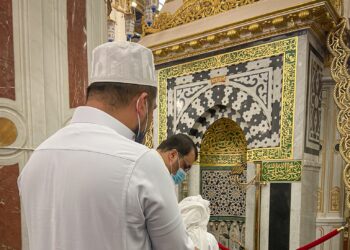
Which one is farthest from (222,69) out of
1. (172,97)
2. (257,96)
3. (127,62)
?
(127,62)

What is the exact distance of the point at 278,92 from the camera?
3.04 meters

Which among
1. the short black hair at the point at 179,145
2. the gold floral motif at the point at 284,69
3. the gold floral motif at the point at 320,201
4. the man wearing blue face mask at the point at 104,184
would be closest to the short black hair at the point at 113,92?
the man wearing blue face mask at the point at 104,184

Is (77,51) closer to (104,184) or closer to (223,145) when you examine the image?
(104,184)

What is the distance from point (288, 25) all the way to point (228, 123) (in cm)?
140

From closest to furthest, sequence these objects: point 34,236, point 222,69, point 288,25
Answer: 1. point 34,236
2. point 288,25
3. point 222,69

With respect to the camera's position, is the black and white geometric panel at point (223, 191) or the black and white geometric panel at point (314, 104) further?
the black and white geometric panel at point (223, 191)

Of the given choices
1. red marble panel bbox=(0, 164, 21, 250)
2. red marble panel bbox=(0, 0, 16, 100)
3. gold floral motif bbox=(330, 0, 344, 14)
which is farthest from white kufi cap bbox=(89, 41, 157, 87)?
gold floral motif bbox=(330, 0, 344, 14)

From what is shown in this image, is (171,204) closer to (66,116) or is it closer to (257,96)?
(66,116)

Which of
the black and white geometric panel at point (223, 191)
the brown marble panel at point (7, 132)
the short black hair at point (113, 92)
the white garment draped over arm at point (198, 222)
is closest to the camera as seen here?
the short black hair at point (113, 92)

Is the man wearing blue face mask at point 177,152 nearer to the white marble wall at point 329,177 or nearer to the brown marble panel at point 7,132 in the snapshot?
the brown marble panel at point 7,132

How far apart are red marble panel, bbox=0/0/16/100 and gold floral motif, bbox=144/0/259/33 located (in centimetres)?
273

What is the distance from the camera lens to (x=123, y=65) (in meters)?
0.73

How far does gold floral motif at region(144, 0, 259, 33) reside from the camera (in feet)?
11.3

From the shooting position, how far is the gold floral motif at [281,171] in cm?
285
